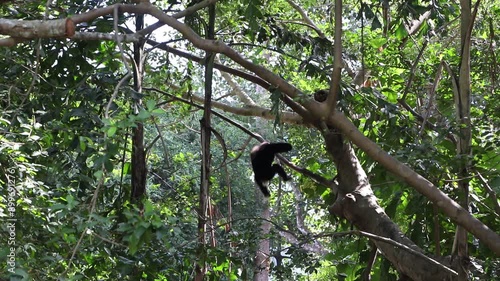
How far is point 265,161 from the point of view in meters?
6.31

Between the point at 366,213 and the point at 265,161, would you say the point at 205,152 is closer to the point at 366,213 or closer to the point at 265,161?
the point at 366,213

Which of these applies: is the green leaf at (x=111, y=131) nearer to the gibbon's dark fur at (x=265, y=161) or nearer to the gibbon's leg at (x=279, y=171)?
the gibbon's dark fur at (x=265, y=161)

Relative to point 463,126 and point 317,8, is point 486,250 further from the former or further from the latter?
point 317,8

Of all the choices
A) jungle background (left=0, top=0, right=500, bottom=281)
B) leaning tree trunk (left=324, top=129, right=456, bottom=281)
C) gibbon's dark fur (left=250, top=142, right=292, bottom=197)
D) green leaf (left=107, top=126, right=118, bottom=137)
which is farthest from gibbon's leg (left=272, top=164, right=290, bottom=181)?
green leaf (left=107, top=126, right=118, bottom=137)

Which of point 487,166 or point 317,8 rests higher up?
point 317,8

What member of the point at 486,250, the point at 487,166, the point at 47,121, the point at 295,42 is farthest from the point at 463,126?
the point at 47,121

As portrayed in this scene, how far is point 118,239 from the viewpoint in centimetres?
390

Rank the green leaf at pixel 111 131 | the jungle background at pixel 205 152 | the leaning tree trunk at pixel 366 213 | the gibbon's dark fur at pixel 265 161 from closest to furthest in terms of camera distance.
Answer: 1. the green leaf at pixel 111 131
2. the jungle background at pixel 205 152
3. the leaning tree trunk at pixel 366 213
4. the gibbon's dark fur at pixel 265 161

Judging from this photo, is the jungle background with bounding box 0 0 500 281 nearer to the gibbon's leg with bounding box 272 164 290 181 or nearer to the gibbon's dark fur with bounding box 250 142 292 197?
the gibbon's dark fur with bounding box 250 142 292 197

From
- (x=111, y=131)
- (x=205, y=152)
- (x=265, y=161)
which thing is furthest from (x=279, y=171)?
(x=111, y=131)

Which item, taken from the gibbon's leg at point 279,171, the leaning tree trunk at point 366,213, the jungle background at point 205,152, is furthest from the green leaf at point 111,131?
the gibbon's leg at point 279,171

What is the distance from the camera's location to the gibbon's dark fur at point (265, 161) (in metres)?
6.09

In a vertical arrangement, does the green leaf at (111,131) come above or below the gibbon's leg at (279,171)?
below

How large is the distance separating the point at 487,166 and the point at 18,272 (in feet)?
9.81
